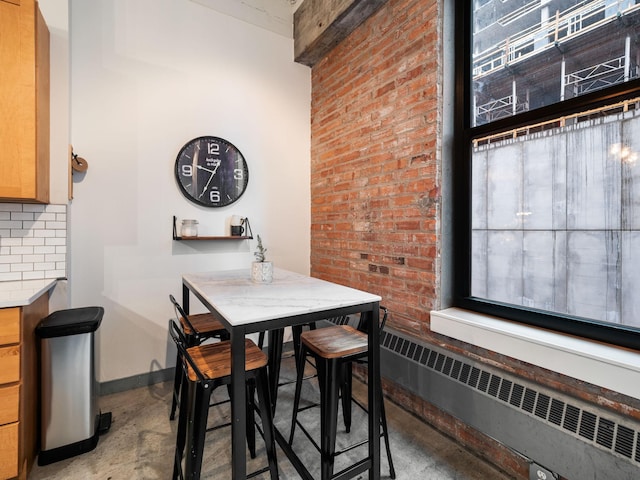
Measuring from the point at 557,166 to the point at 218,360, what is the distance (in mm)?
1983

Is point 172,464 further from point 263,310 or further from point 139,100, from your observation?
point 139,100

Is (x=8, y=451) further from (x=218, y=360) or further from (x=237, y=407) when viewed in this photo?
(x=237, y=407)

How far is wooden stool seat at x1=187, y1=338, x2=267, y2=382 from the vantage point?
1.37m

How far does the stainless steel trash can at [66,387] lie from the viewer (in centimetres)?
177

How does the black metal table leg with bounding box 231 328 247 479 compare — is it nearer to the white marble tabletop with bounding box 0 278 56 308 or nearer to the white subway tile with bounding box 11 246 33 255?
the white marble tabletop with bounding box 0 278 56 308

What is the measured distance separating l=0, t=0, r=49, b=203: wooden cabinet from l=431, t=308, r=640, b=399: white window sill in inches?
102

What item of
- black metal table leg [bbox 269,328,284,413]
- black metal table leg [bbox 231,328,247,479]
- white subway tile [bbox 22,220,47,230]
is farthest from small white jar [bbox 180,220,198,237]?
black metal table leg [bbox 231,328,247,479]

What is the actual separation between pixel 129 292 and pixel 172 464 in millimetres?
1352

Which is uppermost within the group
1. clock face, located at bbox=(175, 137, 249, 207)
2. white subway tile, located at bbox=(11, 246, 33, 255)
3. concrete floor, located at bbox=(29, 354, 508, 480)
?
clock face, located at bbox=(175, 137, 249, 207)

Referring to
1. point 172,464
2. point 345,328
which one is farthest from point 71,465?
point 345,328

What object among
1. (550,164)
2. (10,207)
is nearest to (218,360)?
(10,207)

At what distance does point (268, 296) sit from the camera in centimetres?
159

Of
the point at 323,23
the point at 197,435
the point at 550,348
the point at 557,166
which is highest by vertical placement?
the point at 323,23

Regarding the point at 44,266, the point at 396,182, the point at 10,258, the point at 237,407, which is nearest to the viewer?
the point at 237,407
